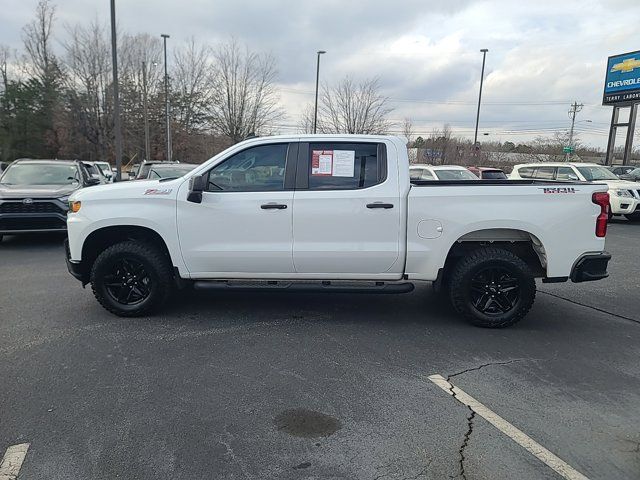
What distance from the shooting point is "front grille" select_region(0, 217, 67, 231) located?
906 centimetres

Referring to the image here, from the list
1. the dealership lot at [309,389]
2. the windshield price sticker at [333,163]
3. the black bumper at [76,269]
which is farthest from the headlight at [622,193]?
the black bumper at [76,269]

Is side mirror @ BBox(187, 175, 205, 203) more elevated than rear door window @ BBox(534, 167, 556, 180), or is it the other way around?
rear door window @ BBox(534, 167, 556, 180)

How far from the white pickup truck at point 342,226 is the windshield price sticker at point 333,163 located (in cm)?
1

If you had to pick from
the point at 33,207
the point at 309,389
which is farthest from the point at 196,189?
the point at 33,207

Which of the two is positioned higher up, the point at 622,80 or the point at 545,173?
the point at 622,80

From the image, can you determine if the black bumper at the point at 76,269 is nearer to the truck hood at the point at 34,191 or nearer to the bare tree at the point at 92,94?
the truck hood at the point at 34,191

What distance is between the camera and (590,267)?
4.75 meters

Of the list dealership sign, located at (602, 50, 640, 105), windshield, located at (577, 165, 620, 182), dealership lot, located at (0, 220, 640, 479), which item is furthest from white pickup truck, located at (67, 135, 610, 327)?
dealership sign, located at (602, 50, 640, 105)

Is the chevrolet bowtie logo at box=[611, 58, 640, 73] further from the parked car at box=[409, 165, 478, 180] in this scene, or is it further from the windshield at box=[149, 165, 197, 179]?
the windshield at box=[149, 165, 197, 179]

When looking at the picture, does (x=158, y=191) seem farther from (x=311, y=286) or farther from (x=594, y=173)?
(x=594, y=173)

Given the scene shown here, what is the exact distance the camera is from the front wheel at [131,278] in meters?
4.98

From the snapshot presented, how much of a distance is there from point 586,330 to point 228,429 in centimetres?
405

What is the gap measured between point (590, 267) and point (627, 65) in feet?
96.7

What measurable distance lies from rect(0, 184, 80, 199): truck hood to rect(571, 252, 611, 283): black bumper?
9180 millimetres
